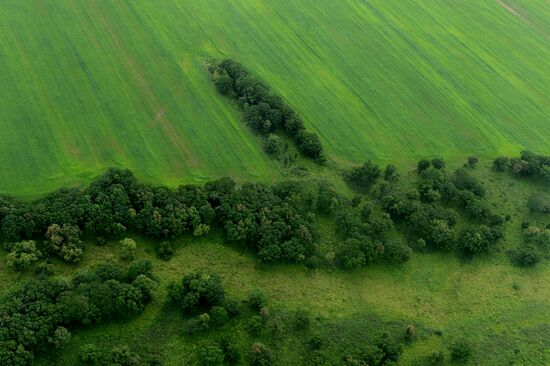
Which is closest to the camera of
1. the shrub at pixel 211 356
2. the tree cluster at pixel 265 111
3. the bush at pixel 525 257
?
the shrub at pixel 211 356

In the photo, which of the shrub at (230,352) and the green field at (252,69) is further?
the green field at (252,69)

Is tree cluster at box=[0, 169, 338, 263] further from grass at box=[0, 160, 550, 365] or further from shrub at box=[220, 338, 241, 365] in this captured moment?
shrub at box=[220, 338, 241, 365]

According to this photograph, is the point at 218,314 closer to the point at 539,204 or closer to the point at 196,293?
the point at 196,293

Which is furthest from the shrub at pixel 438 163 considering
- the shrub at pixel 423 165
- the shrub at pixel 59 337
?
the shrub at pixel 59 337

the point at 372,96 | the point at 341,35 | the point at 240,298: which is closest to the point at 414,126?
the point at 372,96

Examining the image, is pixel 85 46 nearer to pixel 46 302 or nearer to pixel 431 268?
pixel 46 302

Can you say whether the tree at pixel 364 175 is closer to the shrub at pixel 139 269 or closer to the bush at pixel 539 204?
the bush at pixel 539 204
